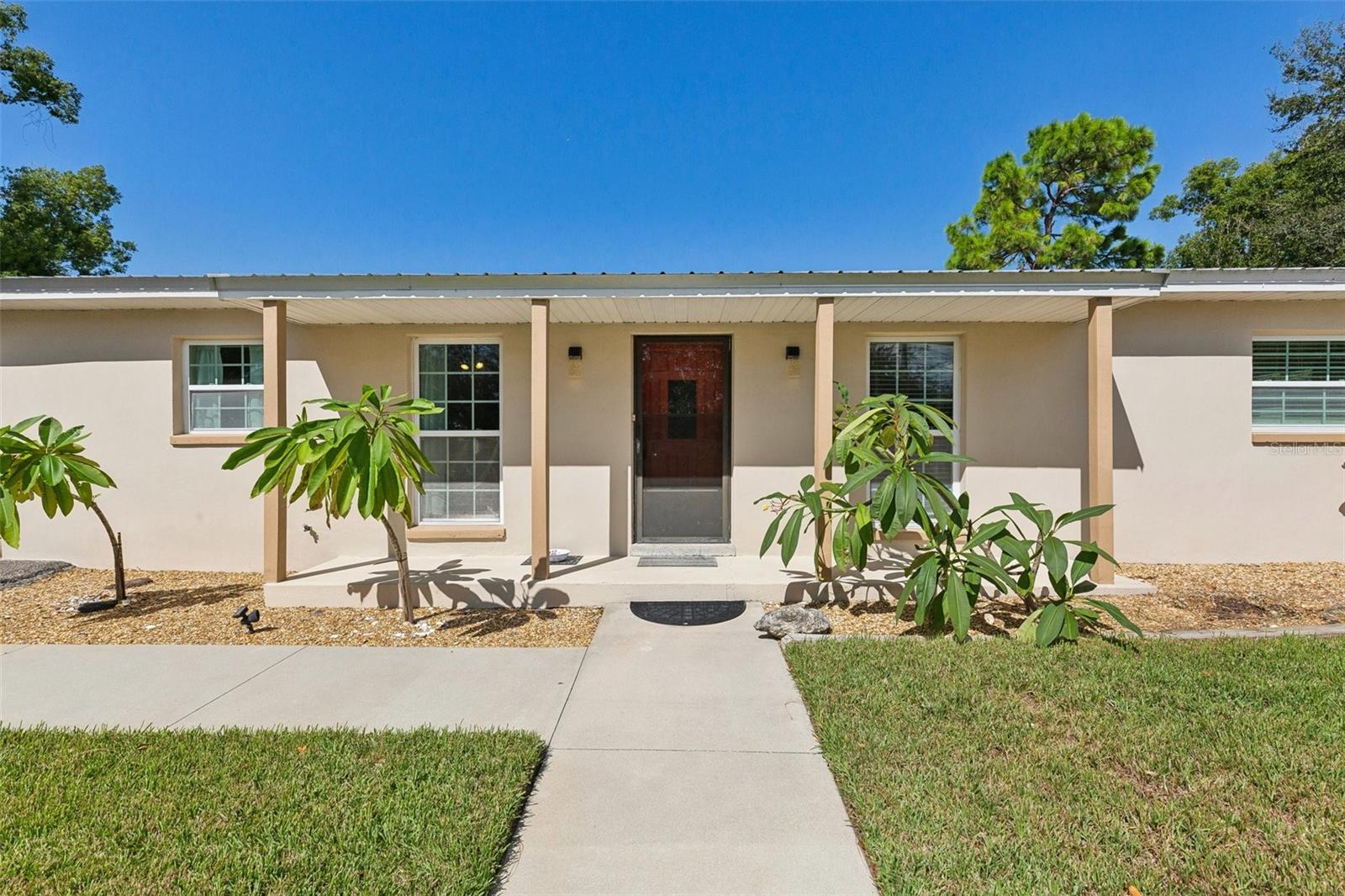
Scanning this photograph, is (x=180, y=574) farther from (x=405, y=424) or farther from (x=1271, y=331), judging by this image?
(x=1271, y=331)

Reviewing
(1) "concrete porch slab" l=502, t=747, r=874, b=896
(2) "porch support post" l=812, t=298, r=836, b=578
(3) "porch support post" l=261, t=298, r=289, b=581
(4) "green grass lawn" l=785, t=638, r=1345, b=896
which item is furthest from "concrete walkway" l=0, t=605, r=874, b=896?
(2) "porch support post" l=812, t=298, r=836, b=578

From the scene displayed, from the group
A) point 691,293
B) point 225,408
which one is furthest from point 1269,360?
point 225,408

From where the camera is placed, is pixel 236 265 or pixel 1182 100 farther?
pixel 1182 100

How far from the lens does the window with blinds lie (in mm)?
6355

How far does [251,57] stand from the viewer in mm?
6844

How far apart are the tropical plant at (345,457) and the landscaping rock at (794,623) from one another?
283 cm

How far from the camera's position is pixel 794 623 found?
4312 mm

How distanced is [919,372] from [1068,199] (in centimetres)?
1256

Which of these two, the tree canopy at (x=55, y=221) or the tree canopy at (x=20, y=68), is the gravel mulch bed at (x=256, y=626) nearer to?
the tree canopy at (x=20, y=68)

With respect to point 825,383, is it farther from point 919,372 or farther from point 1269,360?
point 1269,360

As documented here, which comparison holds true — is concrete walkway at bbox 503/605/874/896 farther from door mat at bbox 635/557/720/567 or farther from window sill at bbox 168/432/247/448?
window sill at bbox 168/432/247/448

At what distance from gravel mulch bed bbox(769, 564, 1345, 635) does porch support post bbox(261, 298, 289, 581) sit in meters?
4.90

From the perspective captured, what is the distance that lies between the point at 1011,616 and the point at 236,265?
7757 millimetres

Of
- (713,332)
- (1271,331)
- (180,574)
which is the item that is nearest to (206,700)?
(180,574)
